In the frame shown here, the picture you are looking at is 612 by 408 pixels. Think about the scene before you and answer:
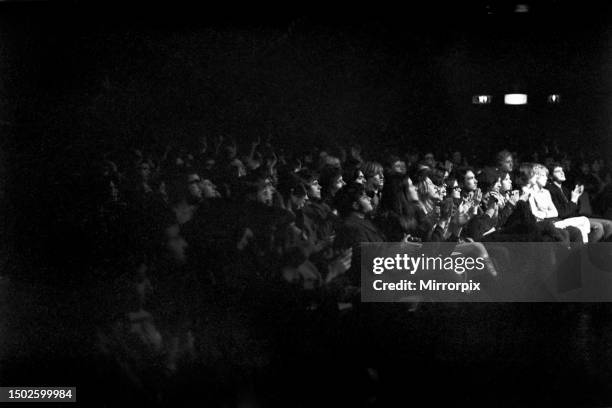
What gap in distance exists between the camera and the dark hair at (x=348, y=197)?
3527 millimetres

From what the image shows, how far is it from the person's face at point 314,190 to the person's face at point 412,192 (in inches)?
16.3

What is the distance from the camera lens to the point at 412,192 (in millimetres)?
3523

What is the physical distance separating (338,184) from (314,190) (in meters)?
0.11

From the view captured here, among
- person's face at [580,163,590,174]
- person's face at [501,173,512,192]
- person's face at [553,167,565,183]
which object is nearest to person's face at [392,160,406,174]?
person's face at [501,173,512,192]

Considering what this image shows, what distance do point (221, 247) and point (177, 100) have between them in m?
0.71

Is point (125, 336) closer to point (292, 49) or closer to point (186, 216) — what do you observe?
point (186, 216)

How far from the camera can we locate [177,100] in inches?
140

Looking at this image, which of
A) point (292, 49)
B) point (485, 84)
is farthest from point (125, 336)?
point (485, 84)

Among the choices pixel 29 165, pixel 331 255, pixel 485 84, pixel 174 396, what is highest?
pixel 485 84

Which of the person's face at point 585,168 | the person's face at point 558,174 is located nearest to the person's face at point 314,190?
the person's face at point 558,174

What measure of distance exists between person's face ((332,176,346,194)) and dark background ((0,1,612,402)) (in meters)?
0.19

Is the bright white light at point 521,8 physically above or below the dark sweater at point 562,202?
above

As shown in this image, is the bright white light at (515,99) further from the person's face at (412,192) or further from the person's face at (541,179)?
the person's face at (412,192)
